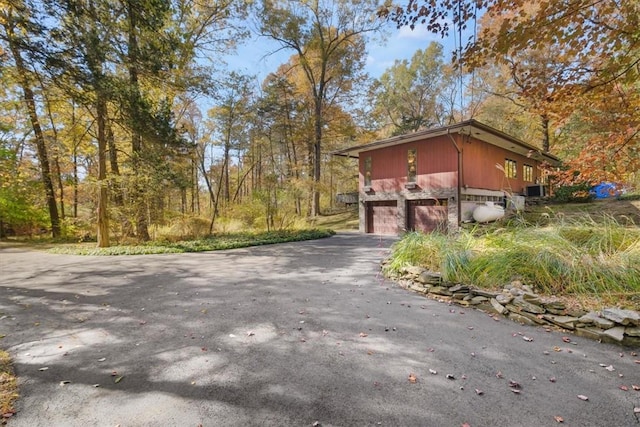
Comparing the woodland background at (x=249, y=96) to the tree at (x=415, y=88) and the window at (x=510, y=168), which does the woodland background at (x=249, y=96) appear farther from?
the window at (x=510, y=168)

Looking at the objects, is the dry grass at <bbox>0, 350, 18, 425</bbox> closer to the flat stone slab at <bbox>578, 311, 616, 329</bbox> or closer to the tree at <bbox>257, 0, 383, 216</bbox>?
the flat stone slab at <bbox>578, 311, 616, 329</bbox>

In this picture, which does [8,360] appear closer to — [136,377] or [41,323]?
[41,323]

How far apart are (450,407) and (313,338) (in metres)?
1.46

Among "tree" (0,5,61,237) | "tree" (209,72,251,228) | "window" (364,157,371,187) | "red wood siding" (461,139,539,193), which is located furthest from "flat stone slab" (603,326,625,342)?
"window" (364,157,371,187)

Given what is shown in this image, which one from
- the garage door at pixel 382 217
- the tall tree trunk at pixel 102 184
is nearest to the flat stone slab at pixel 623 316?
the garage door at pixel 382 217

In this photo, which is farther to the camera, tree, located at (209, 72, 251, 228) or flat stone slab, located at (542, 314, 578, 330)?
tree, located at (209, 72, 251, 228)

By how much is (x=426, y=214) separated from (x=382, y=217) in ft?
7.74

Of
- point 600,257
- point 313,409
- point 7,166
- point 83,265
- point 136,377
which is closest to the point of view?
point 313,409

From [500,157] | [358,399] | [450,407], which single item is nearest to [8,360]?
[358,399]

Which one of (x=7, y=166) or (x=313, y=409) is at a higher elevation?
(x=7, y=166)

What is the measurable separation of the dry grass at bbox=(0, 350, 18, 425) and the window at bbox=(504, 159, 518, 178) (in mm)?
17502

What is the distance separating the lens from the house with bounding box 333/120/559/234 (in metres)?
11.8

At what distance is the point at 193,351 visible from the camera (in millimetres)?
2779

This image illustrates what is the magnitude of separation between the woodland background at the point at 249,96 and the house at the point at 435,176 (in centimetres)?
187
